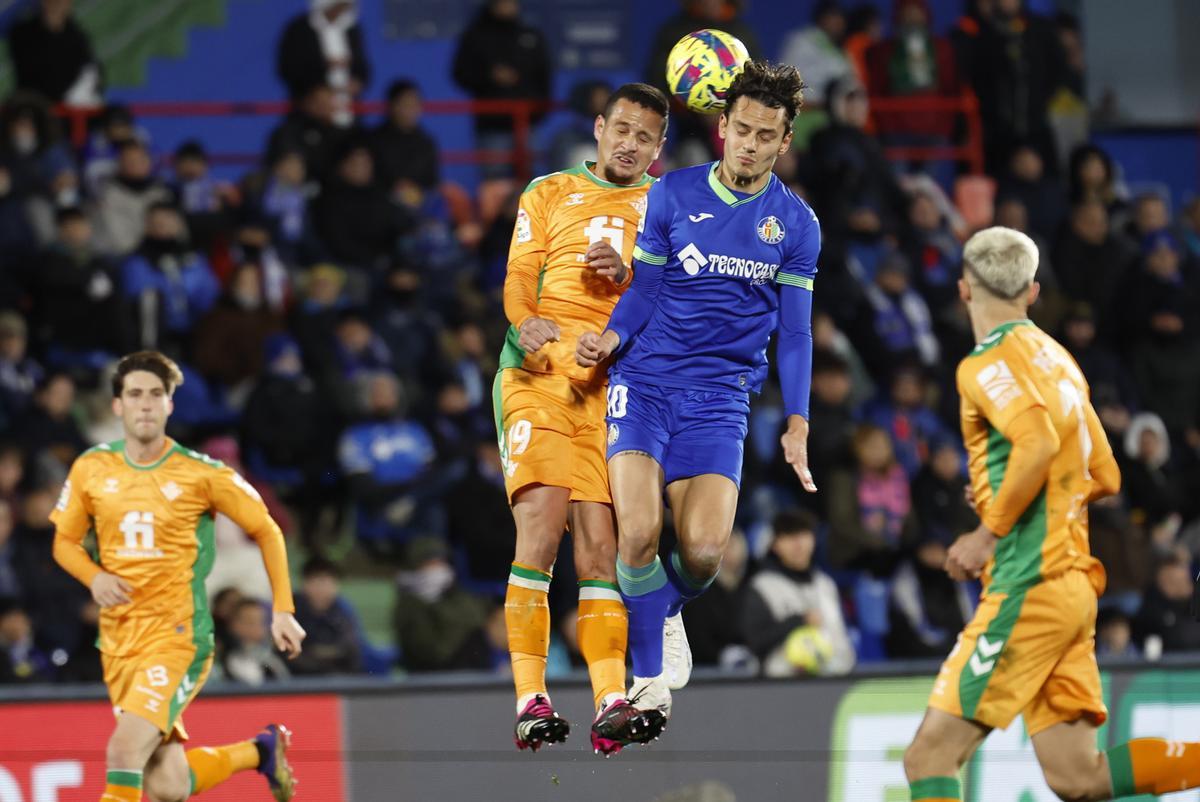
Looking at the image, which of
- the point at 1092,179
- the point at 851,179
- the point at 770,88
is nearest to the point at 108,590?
the point at 770,88

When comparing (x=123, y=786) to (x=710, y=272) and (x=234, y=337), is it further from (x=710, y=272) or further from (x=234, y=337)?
(x=234, y=337)

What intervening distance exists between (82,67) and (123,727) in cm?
722

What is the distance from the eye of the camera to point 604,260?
757 cm

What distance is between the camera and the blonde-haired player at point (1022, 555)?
21.1 ft

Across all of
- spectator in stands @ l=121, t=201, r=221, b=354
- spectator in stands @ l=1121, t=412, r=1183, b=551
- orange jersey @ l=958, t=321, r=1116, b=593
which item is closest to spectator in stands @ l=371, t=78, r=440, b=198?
spectator in stands @ l=121, t=201, r=221, b=354

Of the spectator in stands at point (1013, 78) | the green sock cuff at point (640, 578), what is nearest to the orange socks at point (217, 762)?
the green sock cuff at point (640, 578)

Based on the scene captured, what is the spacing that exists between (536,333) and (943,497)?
5582 millimetres

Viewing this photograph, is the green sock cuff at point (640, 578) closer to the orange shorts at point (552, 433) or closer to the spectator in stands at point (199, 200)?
the orange shorts at point (552, 433)

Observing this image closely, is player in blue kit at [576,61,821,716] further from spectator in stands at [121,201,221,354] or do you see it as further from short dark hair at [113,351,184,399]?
spectator in stands at [121,201,221,354]

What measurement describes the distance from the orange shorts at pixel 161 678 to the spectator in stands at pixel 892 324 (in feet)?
20.4

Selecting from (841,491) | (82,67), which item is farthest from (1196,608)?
(82,67)

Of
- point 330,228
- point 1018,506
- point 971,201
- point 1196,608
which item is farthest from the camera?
point 971,201

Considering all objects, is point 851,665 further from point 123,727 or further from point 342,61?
point 342,61

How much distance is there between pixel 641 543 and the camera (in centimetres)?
743
